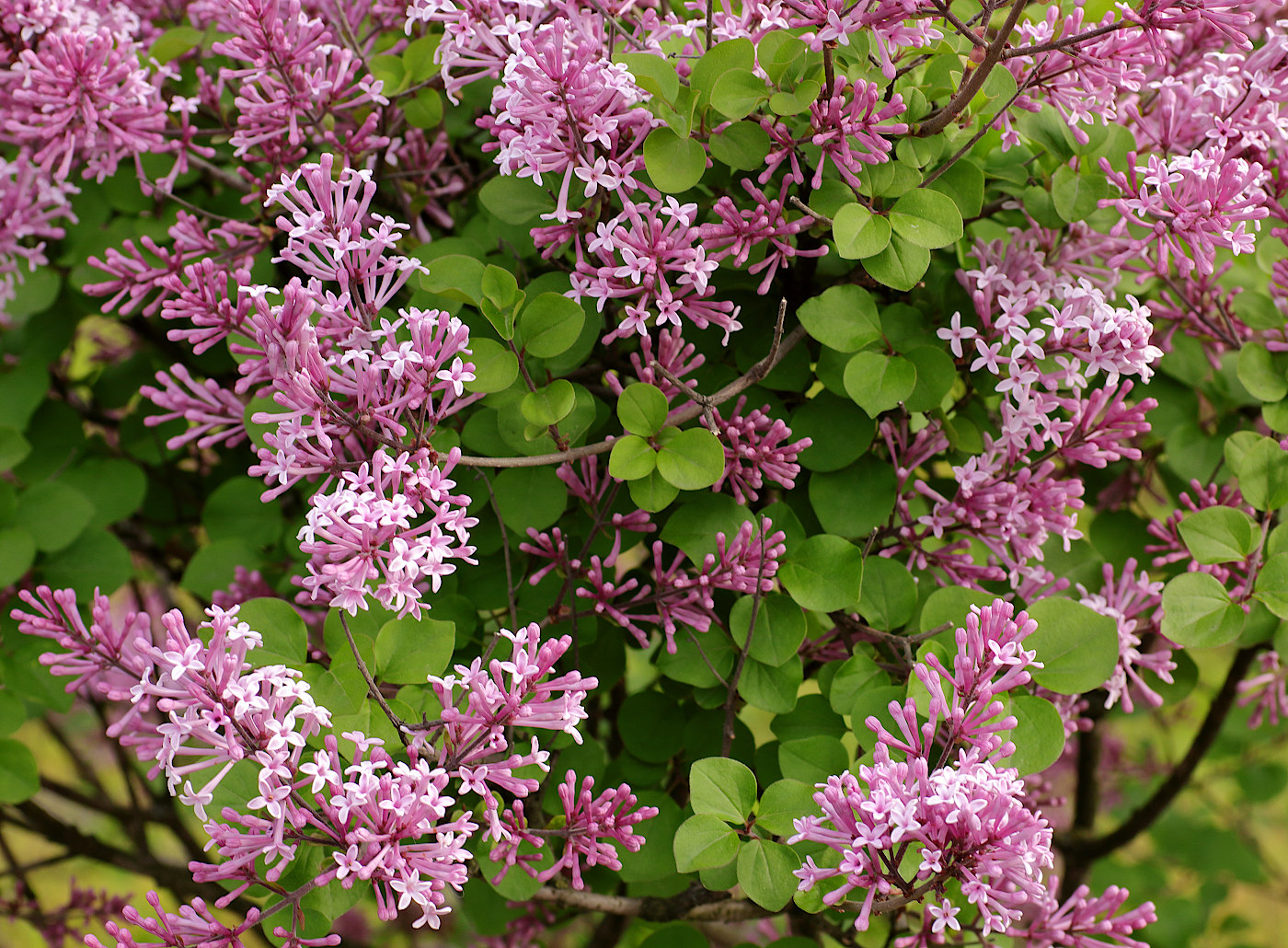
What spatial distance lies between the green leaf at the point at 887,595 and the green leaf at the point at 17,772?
86 centimetres

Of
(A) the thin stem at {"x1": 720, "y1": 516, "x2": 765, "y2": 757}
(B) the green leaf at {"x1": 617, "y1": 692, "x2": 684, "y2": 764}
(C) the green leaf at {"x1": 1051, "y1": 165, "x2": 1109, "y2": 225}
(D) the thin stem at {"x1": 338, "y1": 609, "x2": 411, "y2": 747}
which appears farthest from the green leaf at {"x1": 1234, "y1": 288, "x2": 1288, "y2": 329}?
(D) the thin stem at {"x1": 338, "y1": 609, "x2": 411, "y2": 747}

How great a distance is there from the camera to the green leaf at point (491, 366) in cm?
86

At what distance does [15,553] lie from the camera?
1.14 m

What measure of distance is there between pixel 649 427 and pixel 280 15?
23.9 inches

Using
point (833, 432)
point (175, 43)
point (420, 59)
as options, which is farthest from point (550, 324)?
point (175, 43)

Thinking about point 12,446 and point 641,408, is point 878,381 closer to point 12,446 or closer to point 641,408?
point 641,408

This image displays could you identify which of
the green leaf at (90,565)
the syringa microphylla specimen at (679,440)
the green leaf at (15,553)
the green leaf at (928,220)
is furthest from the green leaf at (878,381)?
the green leaf at (15,553)

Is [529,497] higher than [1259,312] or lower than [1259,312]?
lower

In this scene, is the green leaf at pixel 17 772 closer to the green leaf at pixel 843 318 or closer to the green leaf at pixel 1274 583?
the green leaf at pixel 843 318

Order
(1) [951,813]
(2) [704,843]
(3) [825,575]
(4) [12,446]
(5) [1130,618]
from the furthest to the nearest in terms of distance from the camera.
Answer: (4) [12,446], (5) [1130,618], (3) [825,575], (2) [704,843], (1) [951,813]

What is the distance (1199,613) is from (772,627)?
1.22 feet

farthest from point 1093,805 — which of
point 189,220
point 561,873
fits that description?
point 189,220

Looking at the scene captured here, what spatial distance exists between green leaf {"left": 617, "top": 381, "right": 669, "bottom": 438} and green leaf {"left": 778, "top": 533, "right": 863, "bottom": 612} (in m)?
0.18

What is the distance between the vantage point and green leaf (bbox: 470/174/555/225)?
94cm
